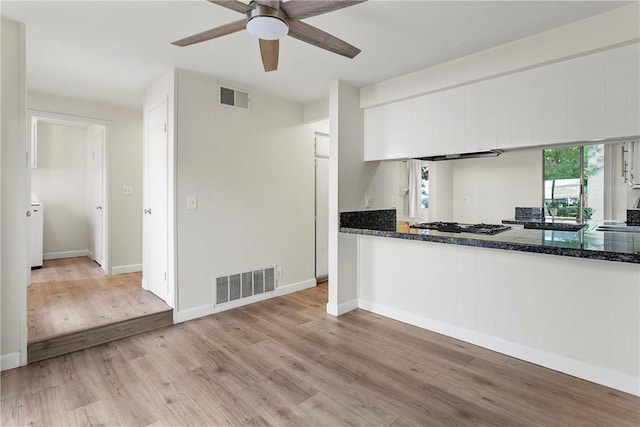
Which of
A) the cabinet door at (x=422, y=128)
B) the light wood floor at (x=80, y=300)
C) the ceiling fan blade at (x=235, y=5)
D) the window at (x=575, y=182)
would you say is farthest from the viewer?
the cabinet door at (x=422, y=128)

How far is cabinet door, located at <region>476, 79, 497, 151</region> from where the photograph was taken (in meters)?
2.72

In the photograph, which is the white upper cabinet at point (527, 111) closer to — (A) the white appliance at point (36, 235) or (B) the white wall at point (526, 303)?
(B) the white wall at point (526, 303)

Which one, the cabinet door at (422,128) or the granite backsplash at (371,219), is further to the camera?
Answer: the granite backsplash at (371,219)

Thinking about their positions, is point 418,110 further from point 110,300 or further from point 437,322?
point 110,300

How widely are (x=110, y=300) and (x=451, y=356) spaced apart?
3375 millimetres

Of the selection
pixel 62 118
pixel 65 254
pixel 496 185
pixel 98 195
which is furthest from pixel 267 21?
pixel 65 254

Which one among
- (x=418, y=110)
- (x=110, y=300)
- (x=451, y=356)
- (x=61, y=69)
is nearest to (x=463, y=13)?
(x=418, y=110)

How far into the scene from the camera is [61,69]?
3166 mm

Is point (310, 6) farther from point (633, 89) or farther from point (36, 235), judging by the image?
point (36, 235)

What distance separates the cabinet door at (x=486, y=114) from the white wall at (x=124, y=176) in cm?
448

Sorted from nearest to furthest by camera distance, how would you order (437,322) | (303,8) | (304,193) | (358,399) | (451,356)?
1. (303,8)
2. (358,399)
3. (451,356)
4. (437,322)
5. (304,193)

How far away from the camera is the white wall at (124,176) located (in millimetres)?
4539

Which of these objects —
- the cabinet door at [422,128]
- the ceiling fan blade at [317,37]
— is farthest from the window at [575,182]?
the ceiling fan blade at [317,37]

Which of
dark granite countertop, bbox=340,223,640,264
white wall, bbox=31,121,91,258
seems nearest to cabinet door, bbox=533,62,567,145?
dark granite countertop, bbox=340,223,640,264
